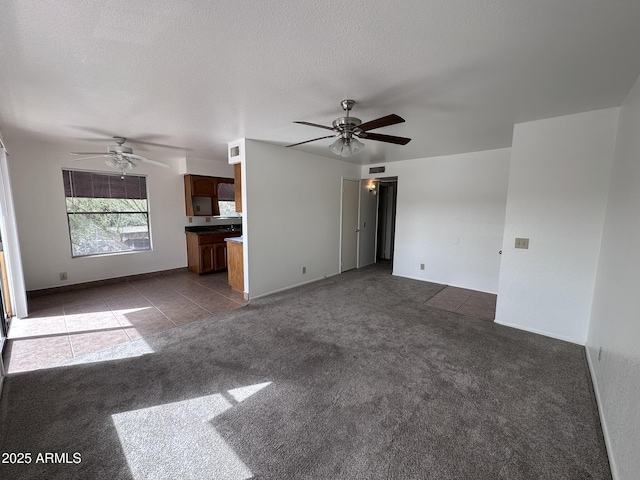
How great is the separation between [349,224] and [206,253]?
3165 millimetres

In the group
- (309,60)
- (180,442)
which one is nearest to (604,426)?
(180,442)

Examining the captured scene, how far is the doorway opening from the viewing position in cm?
708

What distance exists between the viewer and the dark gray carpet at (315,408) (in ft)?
4.91

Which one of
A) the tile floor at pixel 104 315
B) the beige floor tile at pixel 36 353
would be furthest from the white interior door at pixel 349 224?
the beige floor tile at pixel 36 353

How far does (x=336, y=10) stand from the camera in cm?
136

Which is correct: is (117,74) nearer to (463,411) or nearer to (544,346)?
(463,411)

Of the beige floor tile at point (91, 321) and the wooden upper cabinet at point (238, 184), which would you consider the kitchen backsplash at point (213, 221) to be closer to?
the wooden upper cabinet at point (238, 184)

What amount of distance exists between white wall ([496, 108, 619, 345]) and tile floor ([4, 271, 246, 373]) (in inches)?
148

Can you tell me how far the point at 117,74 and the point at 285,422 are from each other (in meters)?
2.85

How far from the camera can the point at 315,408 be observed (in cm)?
191

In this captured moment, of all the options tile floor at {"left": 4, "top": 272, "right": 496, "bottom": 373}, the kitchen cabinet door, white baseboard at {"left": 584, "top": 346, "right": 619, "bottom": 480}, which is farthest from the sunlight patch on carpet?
the kitchen cabinet door

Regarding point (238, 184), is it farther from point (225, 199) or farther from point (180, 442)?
point (180, 442)

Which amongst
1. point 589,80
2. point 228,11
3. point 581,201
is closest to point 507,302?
point 581,201

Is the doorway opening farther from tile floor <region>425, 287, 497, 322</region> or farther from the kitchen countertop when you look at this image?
the kitchen countertop
